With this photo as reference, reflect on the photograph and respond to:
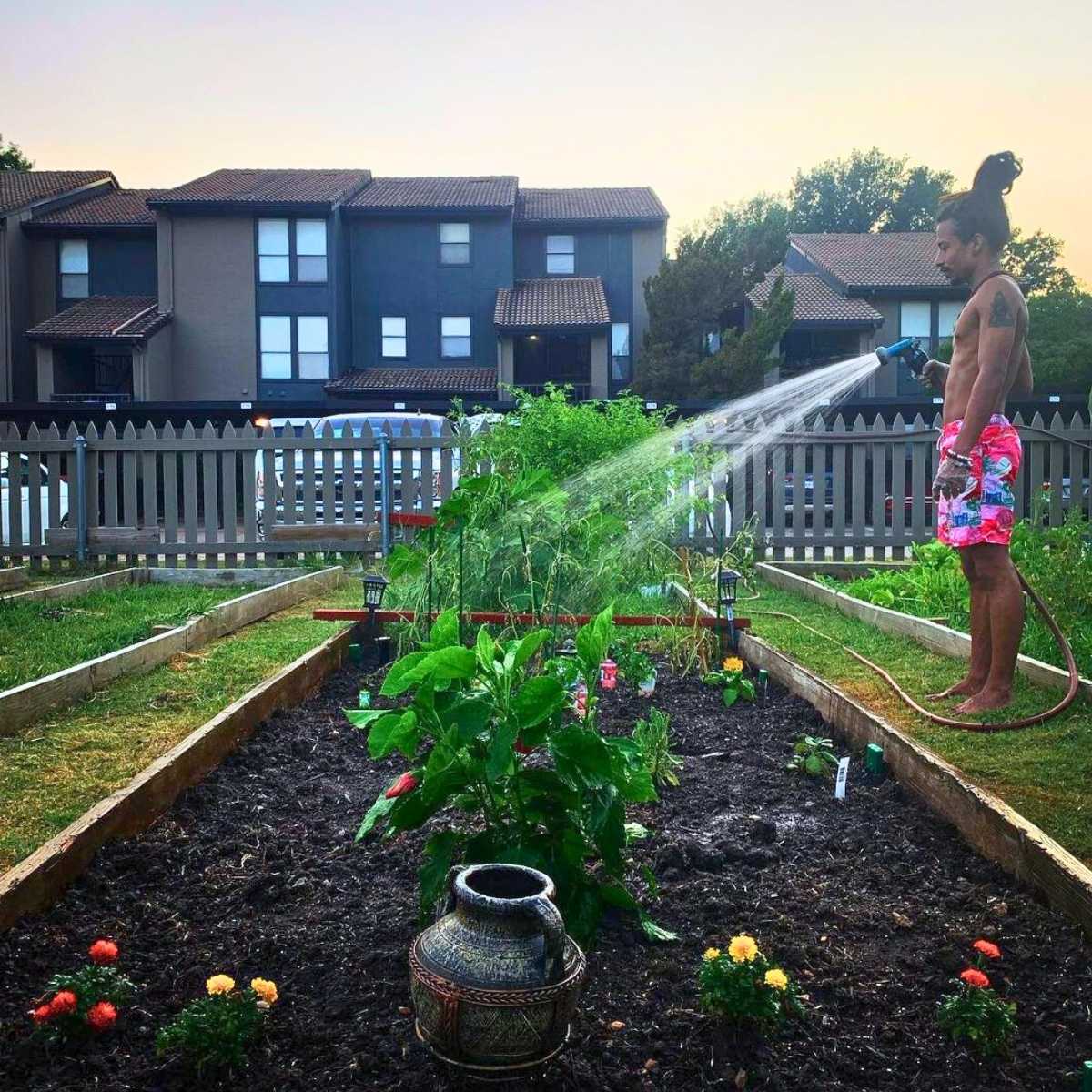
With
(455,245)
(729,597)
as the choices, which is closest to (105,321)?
(455,245)

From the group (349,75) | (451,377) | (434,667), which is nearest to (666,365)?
(451,377)

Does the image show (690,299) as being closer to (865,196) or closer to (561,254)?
(561,254)

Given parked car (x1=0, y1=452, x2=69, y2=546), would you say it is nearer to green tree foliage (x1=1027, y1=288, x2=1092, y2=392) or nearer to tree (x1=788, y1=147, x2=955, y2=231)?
green tree foliage (x1=1027, y1=288, x2=1092, y2=392)

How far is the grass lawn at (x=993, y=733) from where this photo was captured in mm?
3281

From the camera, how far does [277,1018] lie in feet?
7.00

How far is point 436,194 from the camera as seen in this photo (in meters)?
35.7

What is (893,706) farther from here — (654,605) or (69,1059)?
(69,1059)

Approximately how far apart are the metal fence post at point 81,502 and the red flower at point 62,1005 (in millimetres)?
10704

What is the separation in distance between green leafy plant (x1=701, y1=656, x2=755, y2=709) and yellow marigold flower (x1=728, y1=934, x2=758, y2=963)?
9.59 ft

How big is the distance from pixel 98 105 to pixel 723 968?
13728 mm

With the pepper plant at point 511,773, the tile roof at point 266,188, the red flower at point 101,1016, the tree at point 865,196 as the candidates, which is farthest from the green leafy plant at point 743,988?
the tree at point 865,196

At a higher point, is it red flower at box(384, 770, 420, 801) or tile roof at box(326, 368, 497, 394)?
tile roof at box(326, 368, 497, 394)

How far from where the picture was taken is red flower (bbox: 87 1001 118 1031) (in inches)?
77.8

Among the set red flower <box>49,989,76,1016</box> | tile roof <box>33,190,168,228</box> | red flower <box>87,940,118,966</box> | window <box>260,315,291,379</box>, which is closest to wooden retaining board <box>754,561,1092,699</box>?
red flower <box>87,940,118,966</box>
